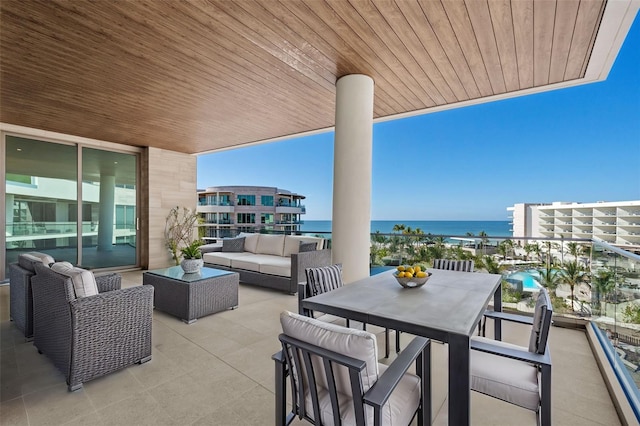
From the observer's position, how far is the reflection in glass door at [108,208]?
6.21m

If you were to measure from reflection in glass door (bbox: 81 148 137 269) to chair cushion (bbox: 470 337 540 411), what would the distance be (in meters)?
7.34

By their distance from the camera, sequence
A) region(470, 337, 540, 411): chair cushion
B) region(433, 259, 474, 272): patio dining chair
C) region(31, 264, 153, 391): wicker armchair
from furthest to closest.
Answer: region(433, 259, 474, 272): patio dining chair < region(31, 264, 153, 391): wicker armchair < region(470, 337, 540, 411): chair cushion

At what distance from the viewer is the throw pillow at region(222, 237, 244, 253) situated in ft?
20.4

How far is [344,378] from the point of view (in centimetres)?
118

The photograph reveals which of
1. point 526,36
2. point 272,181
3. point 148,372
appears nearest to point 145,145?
point 148,372

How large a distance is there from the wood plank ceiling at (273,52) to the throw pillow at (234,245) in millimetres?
2672

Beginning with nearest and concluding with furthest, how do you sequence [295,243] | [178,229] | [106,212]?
[295,243] < [106,212] < [178,229]

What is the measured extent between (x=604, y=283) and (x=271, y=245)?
475cm

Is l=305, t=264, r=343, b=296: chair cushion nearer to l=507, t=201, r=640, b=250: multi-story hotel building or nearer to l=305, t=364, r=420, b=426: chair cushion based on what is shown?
l=305, t=364, r=420, b=426: chair cushion

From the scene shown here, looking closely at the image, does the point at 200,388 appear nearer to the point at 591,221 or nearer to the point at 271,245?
the point at 271,245

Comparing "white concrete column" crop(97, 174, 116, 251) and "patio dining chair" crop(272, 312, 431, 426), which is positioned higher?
"white concrete column" crop(97, 174, 116, 251)

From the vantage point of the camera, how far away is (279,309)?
391 centimetres

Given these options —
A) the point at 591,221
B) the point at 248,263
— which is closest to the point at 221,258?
the point at 248,263

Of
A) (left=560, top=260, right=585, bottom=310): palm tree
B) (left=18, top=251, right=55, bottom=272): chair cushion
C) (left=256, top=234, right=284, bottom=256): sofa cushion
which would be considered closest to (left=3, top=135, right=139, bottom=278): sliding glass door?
(left=18, top=251, right=55, bottom=272): chair cushion
